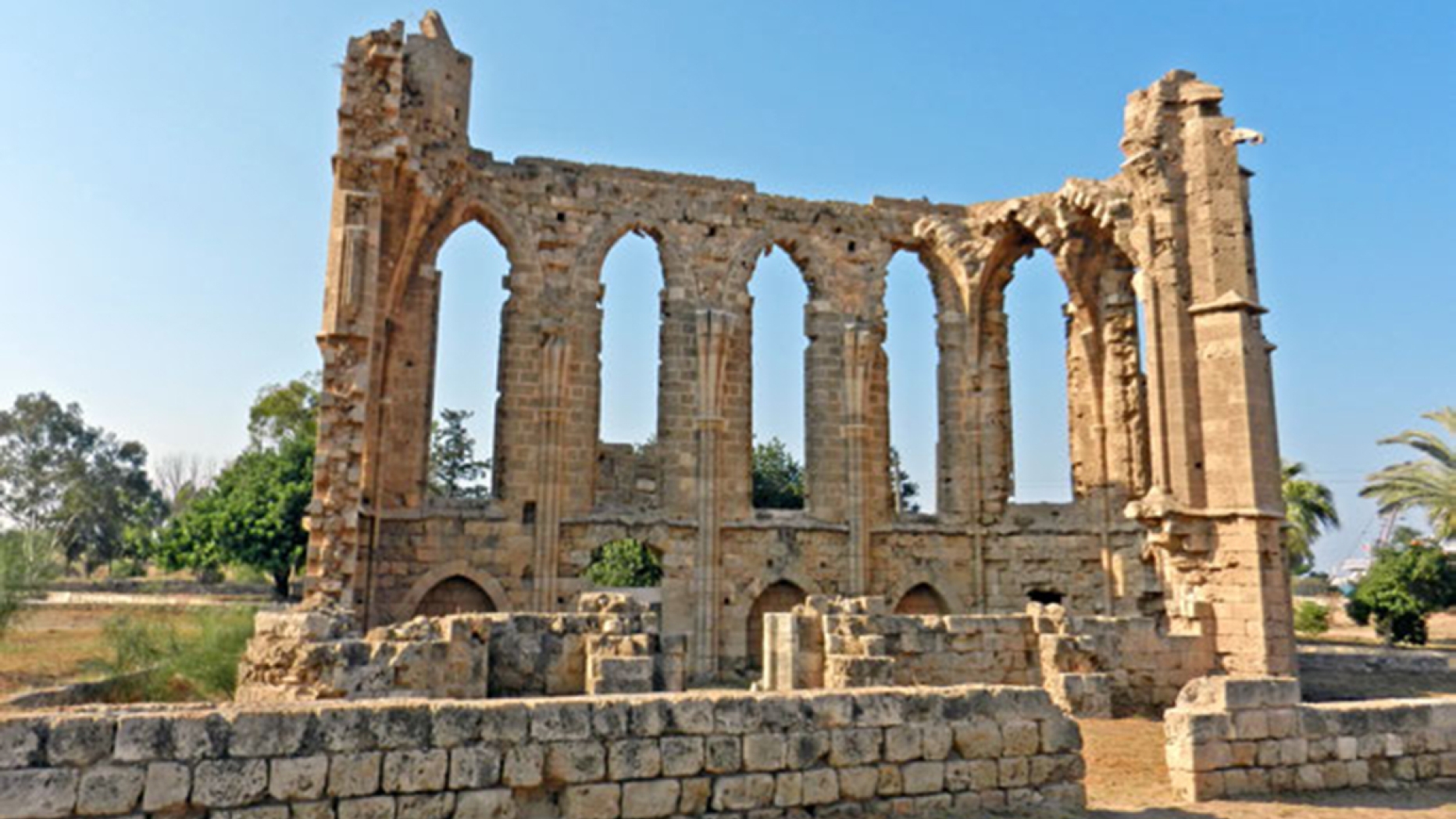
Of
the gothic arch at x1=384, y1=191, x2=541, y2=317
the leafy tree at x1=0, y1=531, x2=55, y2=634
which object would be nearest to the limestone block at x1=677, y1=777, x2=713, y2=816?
the leafy tree at x1=0, y1=531, x2=55, y2=634

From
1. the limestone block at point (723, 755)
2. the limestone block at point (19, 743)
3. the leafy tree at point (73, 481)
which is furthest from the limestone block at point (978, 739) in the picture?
the leafy tree at point (73, 481)

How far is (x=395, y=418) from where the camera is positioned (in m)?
17.0

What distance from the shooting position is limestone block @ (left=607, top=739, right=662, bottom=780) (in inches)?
219

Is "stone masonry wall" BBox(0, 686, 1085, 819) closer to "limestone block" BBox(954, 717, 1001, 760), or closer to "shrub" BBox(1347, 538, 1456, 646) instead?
"limestone block" BBox(954, 717, 1001, 760)

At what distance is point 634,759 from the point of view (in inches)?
220

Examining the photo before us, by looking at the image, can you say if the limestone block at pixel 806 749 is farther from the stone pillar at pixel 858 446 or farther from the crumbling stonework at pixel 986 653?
Answer: the stone pillar at pixel 858 446

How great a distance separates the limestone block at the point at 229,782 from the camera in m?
4.77

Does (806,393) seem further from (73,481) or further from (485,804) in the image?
(73,481)

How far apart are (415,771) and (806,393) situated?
48.2ft

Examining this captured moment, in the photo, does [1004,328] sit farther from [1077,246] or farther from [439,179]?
[439,179]

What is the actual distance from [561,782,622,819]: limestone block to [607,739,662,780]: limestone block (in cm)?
8

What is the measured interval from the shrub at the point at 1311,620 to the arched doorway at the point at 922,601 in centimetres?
1095

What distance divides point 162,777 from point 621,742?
2.25 metres

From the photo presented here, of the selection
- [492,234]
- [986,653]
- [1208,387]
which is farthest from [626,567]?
[1208,387]
